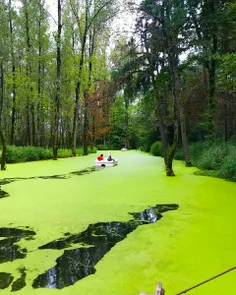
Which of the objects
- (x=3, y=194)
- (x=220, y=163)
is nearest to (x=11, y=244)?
(x=3, y=194)

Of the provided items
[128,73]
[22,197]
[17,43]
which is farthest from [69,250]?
[17,43]

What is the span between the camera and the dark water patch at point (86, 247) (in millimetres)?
2270

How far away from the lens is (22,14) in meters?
16.0

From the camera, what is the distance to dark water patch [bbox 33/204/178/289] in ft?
7.45

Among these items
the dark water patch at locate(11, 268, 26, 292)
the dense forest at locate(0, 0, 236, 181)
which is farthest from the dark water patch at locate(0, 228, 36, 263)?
the dense forest at locate(0, 0, 236, 181)

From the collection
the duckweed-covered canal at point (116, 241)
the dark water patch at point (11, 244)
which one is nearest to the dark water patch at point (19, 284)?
the duckweed-covered canal at point (116, 241)

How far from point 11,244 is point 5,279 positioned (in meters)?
0.81

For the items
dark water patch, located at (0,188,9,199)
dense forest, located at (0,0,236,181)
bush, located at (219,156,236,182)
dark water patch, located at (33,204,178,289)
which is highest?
dense forest, located at (0,0,236,181)

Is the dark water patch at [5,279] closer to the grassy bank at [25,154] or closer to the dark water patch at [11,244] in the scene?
the dark water patch at [11,244]

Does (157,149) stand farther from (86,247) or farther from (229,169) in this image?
(86,247)

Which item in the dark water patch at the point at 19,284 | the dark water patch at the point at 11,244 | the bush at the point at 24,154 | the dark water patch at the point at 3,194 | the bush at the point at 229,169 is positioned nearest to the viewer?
the dark water patch at the point at 19,284

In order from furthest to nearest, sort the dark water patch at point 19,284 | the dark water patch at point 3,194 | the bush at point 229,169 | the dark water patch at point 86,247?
the bush at point 229,169, the dark water patch at point 3,194, the dark water patch at point 86,247, the dark water patch at point 19,284

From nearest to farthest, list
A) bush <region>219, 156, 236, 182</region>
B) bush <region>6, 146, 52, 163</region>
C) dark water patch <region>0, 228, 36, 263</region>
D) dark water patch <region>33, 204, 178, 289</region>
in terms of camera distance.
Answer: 1. dark water patch <region>33, 204, 178, 289</region>
2. dark water patch <region>0, 228, 36, 263</region>
3. bush <region>219, 156, 236, 182</region>
4. bush <region>6, 146, 52, 163</region>

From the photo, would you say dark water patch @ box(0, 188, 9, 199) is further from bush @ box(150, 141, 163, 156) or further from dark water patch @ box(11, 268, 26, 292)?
bush @ box(150, 141, 163, 156)
